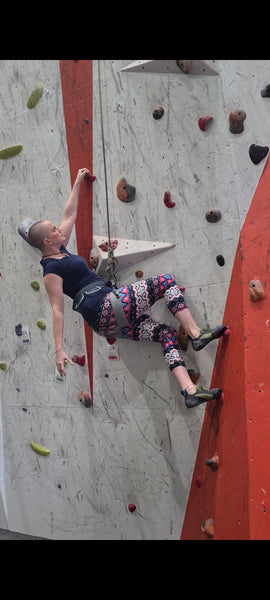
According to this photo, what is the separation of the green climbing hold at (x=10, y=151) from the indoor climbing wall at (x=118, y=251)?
2 cm

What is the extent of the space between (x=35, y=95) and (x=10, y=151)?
0.33m

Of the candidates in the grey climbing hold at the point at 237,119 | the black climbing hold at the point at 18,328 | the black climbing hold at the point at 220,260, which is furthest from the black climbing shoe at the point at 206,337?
the black climbing hold at the point at 18,328

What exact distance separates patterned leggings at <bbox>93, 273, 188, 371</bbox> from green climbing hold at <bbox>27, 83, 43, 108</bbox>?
1.18 meters

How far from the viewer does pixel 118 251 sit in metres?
2.64

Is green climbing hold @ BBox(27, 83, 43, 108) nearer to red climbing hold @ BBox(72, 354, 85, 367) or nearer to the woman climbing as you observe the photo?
the woman climbing

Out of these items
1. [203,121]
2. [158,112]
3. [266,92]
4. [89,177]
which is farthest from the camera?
[89,177]

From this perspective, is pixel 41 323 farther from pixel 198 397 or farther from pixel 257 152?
pixel 257 152

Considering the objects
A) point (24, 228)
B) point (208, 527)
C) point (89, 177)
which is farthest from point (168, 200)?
point (208, 527)

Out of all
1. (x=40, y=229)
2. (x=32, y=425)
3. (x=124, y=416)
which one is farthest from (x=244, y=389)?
(x=32, y=425)

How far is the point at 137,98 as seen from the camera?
2553 millimetres

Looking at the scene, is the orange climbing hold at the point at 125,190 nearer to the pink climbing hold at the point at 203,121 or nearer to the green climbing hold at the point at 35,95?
the pink climbing hold at the point at 203,121

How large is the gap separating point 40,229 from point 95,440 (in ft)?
3.95

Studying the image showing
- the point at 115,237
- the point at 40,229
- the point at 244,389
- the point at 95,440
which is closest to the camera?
the point at 244,389

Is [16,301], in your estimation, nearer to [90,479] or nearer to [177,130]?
[90,479]
